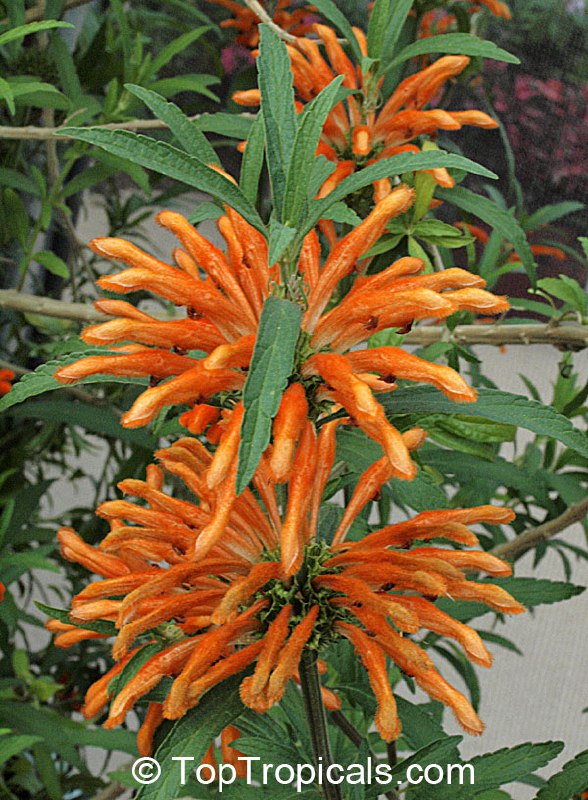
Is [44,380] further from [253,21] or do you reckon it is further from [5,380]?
[253,21]

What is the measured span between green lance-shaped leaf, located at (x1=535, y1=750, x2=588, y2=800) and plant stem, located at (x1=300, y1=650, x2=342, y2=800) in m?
0.11

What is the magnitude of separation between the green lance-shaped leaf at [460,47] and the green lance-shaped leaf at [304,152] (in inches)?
7.1

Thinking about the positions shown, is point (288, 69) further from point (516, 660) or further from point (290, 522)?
point (516, 660)

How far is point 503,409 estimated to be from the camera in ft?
1.04

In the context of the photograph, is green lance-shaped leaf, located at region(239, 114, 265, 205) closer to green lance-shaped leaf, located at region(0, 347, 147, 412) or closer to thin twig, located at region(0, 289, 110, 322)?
green lance-shaped leaf, located at region(0, 347, 147, 412)

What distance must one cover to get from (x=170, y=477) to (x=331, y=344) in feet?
1.26

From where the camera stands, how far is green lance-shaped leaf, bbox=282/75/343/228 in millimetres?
292

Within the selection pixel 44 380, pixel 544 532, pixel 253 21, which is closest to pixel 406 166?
pixel 44 380

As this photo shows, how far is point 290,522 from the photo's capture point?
0.31 metres

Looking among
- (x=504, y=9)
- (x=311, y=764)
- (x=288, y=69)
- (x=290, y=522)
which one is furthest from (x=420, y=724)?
(x=504, y=9)

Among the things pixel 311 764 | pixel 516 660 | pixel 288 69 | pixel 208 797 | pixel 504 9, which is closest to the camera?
pixel 288 69

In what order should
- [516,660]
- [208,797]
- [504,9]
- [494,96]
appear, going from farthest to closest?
[516,660]
[494,96]
[504,9]
[208,797]

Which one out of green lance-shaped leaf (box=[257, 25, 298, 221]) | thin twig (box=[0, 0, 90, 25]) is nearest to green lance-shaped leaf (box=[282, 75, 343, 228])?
green lance-shaped leaf (box=[257, 25, 298, 221])

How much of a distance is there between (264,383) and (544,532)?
0.41 m
